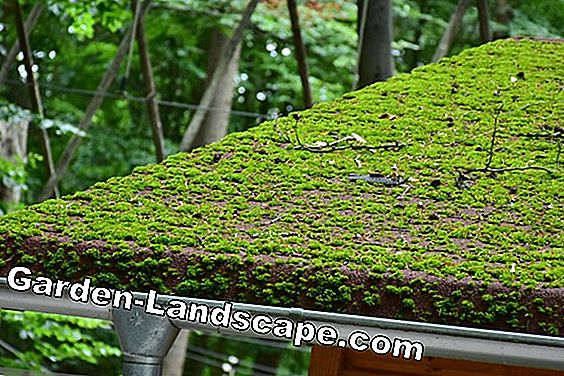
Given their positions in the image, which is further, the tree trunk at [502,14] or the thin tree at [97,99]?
the tree trunk at [502,14]

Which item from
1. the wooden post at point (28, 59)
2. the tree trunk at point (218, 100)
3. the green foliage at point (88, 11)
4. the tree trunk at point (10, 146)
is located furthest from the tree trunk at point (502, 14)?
the wooden post at point (28, 59)

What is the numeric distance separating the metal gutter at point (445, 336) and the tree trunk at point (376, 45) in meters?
3.17

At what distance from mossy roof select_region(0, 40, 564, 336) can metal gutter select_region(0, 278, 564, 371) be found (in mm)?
25

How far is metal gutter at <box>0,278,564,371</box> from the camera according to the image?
5.67ft

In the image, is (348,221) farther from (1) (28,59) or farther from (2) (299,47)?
(1) (28,59)

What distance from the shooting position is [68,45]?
985cm

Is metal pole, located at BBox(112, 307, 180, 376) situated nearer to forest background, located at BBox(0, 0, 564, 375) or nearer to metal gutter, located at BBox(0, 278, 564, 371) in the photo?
metal gutter, located at BBox(0, 278, 564, 371)

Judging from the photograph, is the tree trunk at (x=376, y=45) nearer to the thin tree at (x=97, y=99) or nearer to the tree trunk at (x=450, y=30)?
the tree trunk at (x=450, y=30)

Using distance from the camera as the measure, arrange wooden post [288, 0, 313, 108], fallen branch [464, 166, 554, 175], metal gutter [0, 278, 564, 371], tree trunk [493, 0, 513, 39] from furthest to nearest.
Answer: tree trunk [493, 0, 513, 39], wooden post [288, 0, 313, 108], fallen branch [464, 166, 554, 175], metal gutter [0, 278, 564, 371]

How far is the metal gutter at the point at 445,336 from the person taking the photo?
5.67 feet

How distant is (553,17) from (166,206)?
755cm

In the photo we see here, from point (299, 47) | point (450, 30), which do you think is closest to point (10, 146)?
point (299, 47)

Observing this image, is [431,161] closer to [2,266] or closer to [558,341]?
[558,341]

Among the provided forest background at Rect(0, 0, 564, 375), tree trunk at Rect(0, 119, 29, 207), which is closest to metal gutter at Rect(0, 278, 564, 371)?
tree trunk at Rect(0, 119, 29, 207)
